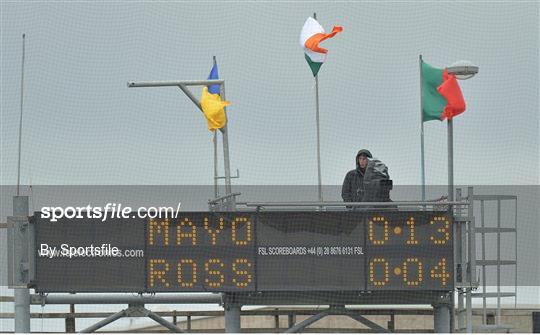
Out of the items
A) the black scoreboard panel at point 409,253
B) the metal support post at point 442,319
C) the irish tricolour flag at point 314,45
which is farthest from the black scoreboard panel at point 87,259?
the irish tricolour flag at point 314,45

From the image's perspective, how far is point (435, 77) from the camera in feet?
83.1

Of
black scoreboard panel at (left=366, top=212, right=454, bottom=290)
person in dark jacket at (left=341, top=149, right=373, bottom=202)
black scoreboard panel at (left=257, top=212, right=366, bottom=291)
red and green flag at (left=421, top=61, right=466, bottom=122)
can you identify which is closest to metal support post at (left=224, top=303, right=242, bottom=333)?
black scoreboard panel at (left=257, top=212, right=366, bottom=291)

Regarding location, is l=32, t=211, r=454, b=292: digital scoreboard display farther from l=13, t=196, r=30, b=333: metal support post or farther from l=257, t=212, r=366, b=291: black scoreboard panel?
l=13, t=196, r=30, b=333: metal support post

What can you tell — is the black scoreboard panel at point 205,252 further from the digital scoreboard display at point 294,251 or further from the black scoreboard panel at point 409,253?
the black scoreboard panel at point 409,253

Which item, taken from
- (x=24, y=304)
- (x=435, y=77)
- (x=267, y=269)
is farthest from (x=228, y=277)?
(x=435, y=77)

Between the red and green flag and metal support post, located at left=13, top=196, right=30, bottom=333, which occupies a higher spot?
the red and green flag

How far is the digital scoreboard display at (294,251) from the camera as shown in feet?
65.7

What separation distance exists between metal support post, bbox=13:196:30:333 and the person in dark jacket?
17.0 feet

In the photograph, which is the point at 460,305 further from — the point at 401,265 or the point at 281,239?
the point at 281,239

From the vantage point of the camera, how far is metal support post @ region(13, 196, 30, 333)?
20.8 m

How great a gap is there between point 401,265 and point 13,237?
623 cm

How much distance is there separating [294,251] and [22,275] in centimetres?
442

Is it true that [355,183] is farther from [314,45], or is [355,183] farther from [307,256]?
[314,45]

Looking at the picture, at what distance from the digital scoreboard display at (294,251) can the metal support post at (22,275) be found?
1884 millimetres
